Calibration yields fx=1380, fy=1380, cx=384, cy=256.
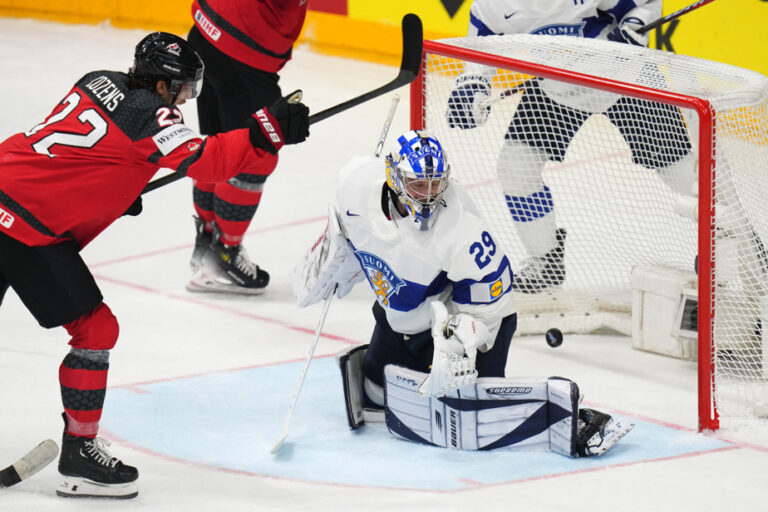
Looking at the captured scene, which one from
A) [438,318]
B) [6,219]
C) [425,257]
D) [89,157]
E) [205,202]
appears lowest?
[205,202]

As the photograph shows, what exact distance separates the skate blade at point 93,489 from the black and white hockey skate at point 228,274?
1907 millimetres

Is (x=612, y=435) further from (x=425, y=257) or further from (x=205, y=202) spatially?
(x=205, y=202)

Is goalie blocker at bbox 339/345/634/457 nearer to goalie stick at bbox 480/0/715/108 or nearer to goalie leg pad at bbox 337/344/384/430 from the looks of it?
goalie leg pad at bbox 337/344/384/430

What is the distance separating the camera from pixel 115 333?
3.32m

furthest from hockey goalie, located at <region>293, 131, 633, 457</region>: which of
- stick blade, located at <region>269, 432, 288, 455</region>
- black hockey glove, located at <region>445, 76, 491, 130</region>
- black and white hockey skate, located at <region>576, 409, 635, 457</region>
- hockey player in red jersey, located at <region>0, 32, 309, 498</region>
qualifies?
black hockey glove, located at <region>445, 76, 491, 130</region>

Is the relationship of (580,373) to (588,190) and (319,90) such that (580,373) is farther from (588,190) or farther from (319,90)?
(319,90)

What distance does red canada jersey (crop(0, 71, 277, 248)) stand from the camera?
10.5 feet

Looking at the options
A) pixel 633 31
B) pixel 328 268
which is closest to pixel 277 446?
pixel 328 268

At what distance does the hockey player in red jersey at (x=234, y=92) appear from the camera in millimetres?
5004

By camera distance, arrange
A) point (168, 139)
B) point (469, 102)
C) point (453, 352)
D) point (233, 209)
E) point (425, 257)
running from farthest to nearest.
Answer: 1. point (233, 209)
2. point (469, 102)
3. point (425, 257)
4. point (453, 352)
5. point (168, 139)

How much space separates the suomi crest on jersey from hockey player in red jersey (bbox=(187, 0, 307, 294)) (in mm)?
1386

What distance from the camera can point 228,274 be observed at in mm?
5188

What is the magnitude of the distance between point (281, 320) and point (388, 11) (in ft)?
12.5

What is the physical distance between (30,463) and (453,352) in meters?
1.06
